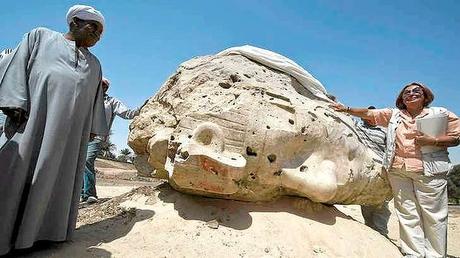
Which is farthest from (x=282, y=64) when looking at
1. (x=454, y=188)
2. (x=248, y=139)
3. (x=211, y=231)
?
(x=454, y=188)

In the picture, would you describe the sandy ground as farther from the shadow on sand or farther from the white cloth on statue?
the white cloth on statue

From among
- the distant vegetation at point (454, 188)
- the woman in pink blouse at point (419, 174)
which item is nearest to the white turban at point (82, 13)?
the woman in pink blouse at point (419, 174)

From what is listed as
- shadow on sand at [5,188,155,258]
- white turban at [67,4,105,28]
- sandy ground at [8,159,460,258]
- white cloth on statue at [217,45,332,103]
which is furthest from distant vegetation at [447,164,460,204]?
white turban at [67,4,105,28]

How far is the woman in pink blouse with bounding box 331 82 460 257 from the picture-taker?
12.2 ft

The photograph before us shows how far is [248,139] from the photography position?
381 centimetres

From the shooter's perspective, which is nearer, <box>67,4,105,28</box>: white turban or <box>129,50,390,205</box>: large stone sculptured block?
<box>67,4,105,28</box>: white turban

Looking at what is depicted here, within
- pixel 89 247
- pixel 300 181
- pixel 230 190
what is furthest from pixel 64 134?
pixel 300 181

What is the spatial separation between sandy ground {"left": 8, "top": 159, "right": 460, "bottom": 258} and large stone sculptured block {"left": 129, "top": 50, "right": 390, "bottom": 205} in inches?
7.1

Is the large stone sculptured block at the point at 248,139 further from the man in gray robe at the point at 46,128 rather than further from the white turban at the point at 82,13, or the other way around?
the white turban at the point at 82,13

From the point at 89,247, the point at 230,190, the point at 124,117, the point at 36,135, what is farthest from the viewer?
the point at 124,117

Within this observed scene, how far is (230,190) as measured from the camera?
12.1ft

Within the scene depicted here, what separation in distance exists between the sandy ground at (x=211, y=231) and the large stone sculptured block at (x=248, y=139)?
0.18 m

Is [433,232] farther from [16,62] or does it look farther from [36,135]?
[16,62]

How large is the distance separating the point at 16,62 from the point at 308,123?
285cm
